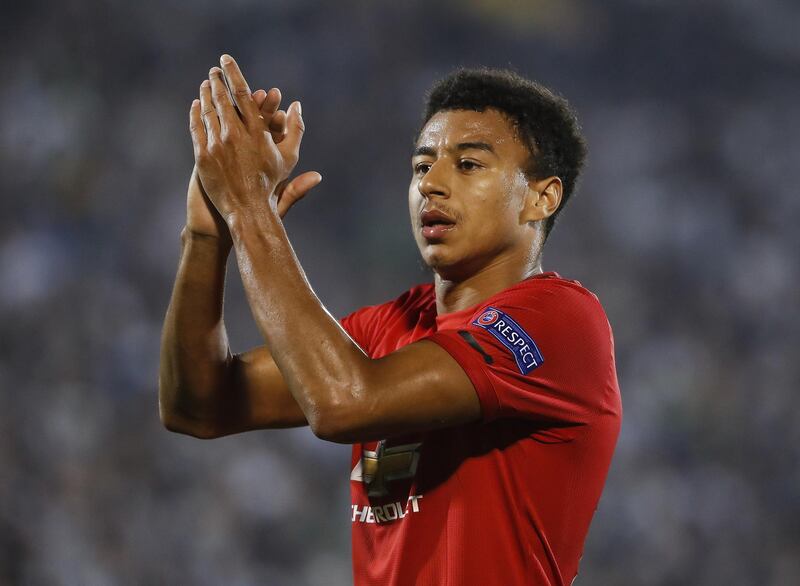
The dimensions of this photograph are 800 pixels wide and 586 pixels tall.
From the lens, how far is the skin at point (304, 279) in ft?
5.18

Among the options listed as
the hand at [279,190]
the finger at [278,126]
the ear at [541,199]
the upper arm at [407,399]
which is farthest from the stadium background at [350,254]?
the upper arm at [407,399]

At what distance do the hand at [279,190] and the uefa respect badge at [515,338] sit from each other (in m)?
0.44

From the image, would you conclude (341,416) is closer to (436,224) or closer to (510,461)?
(510,461)

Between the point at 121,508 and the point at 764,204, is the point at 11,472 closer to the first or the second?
the point at 121,508

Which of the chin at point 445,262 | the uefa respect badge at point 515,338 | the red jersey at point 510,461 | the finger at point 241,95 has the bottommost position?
the red jersey at point 510,461

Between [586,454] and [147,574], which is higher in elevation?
[586,454]

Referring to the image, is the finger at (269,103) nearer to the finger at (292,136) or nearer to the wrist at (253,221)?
the finger at (292,136)

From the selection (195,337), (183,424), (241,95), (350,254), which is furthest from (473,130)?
(350,254)

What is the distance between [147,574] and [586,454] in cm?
312

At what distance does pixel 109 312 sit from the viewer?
4.73 meters

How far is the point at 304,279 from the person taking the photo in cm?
165

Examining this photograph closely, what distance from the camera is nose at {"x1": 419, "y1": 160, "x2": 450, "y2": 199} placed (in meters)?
2.00

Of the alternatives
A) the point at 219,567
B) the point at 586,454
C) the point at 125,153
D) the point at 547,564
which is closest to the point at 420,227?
the point at 586,454

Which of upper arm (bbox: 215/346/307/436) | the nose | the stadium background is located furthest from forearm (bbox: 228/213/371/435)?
the stadium background
